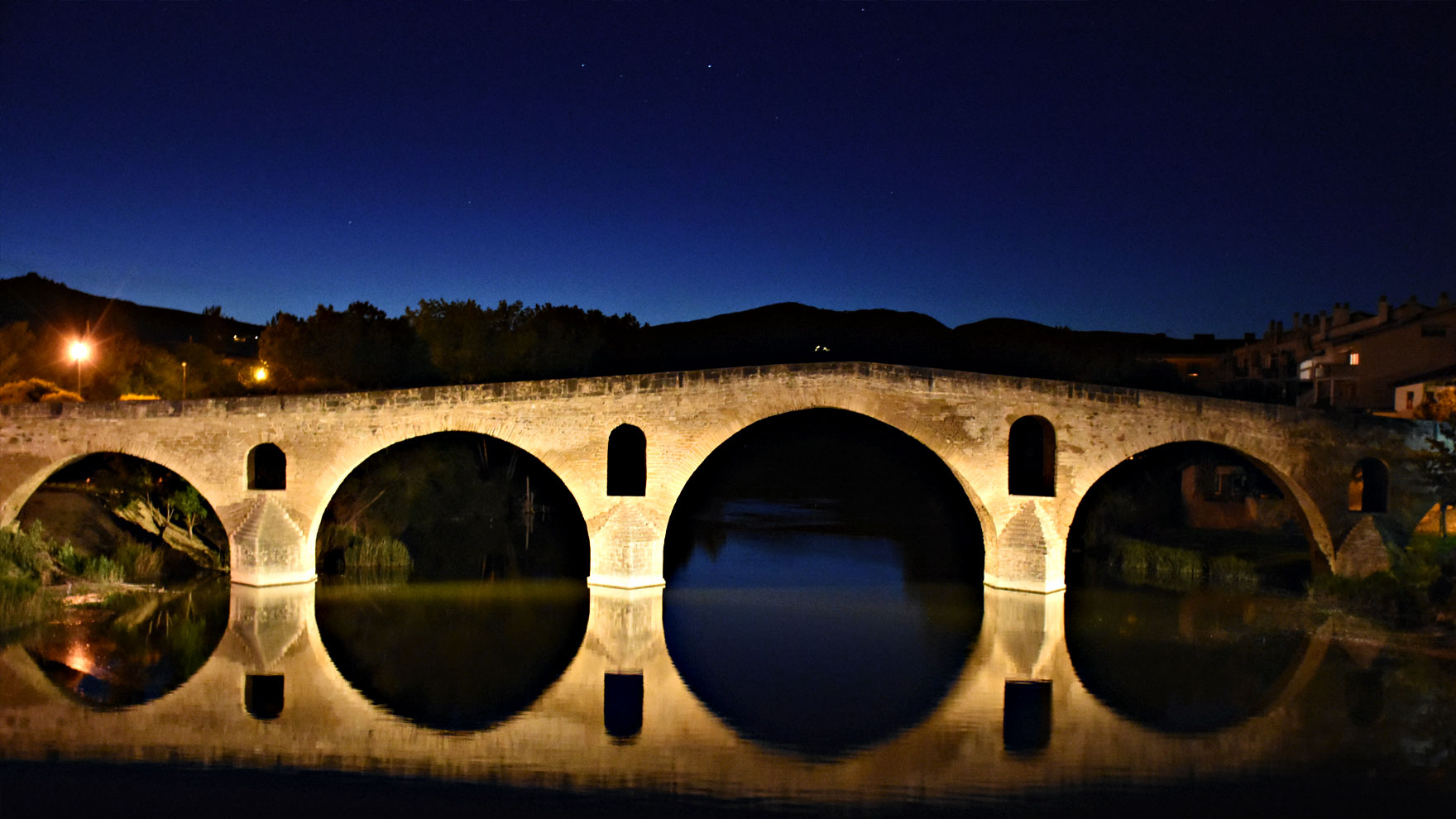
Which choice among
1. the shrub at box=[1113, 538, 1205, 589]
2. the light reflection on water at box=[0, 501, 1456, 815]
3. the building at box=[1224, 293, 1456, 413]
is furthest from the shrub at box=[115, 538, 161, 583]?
the building at box=[1224, 293, 1456, 413]

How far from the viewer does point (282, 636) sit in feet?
55.2

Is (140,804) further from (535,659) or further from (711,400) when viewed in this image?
(711,400)

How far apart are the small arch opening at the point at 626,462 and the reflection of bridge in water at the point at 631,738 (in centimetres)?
1763

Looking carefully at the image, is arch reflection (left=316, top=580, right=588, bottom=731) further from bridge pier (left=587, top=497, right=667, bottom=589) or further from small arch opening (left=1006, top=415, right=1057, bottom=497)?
small arch opening (left=1006, top=415, right=1057, bottom=497)

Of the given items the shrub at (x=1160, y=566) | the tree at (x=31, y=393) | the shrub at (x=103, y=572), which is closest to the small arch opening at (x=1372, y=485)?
the shrub at (x=1160, y=566)

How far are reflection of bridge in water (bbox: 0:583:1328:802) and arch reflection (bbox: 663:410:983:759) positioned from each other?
587 millimetres

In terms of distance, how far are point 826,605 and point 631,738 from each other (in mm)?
7969

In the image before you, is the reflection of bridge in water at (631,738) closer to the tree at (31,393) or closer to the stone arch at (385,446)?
the stone arch at (385,446)

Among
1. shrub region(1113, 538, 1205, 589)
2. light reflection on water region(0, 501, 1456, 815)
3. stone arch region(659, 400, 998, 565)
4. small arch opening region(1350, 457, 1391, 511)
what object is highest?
stone arch region(659, 400, 998, 565)

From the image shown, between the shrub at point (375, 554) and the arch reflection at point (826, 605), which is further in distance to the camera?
the shrub at point (375, 554)

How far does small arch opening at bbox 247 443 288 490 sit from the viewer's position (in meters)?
23.6

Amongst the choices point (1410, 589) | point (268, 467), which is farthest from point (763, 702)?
point (268, 467)

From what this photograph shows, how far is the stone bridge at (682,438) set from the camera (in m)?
19.6

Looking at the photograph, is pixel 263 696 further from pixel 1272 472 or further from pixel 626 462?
pixel 626 462
